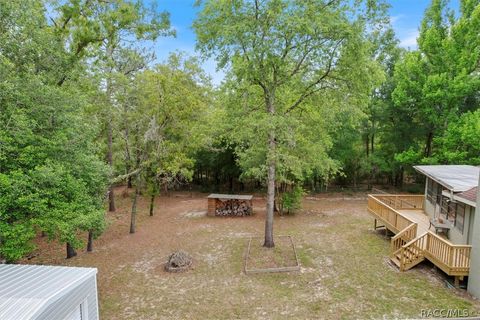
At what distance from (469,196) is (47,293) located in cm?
1069

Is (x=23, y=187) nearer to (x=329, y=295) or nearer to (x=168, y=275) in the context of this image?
(x=168, y=275)

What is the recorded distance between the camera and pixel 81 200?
779cm

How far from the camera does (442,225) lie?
33.9 feet

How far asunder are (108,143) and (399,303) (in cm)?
1485

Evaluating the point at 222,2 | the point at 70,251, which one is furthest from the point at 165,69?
the point at 70,251

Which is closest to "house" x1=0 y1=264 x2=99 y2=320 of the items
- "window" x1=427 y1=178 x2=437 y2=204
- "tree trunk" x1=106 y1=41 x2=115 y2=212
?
"tree trunk" x1=106 y1=41 x2=115 y2=212

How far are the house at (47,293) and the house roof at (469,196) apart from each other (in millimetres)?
9910

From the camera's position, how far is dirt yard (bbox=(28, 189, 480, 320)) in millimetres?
7125

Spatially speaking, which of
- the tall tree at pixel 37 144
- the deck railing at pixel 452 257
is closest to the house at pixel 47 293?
the tall tree at pixel 37 144

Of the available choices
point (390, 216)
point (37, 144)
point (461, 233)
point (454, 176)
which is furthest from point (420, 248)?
point (37, 144)

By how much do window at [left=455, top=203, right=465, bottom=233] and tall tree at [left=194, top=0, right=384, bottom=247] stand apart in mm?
5052

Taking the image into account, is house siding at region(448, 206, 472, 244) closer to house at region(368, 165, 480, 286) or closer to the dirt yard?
house at region(368, 165, 480, 286)

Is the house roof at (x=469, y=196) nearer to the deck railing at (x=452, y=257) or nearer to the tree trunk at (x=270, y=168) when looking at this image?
the deck railing at (x=452, y=257)

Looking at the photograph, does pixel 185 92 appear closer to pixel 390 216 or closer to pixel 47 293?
pixel 47 293
